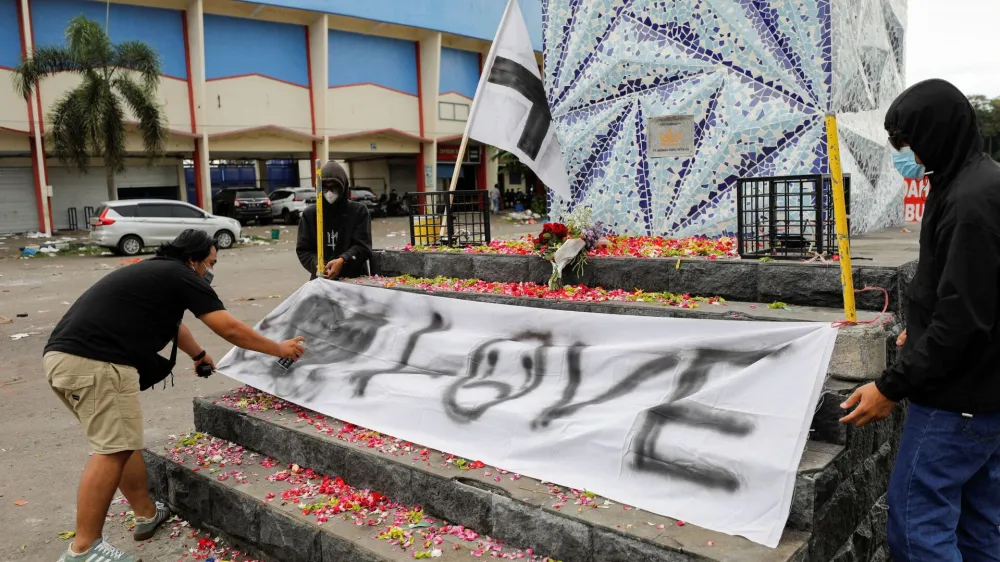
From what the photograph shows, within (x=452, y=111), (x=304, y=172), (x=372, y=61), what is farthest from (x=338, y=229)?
(x=304, y=172)

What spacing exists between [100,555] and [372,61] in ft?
94.9

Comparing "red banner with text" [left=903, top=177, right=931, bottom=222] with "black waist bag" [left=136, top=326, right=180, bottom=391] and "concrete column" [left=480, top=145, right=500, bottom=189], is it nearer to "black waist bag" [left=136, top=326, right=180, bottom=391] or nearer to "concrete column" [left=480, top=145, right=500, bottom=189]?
"black waist bag" [left=136, top=326, right=180, bottom=391]

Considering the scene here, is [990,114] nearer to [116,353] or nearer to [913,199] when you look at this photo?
[913,199]

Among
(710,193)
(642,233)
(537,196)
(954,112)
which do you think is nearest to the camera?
(954,112)

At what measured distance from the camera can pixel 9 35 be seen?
2205 cm

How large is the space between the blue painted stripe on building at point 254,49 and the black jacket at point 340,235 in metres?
22.6

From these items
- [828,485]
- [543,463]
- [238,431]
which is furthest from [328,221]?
[828,485]

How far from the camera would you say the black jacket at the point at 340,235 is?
6.06 m

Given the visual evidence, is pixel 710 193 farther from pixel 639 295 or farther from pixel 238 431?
pixel 238 431

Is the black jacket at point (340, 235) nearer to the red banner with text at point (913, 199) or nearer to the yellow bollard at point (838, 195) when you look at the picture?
the yellow bollard at point (838, 195)

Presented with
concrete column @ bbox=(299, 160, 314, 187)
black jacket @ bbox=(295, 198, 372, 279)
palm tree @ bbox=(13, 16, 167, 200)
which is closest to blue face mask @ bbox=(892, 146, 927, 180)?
black jacket @ bbox=(295, 198, 372, 279)

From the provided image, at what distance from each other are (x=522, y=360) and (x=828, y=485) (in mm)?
1681

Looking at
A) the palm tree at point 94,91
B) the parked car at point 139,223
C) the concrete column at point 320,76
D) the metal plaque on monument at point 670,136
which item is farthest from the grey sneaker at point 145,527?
the concrete column at point 320,76

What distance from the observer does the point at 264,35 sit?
27.3 m
